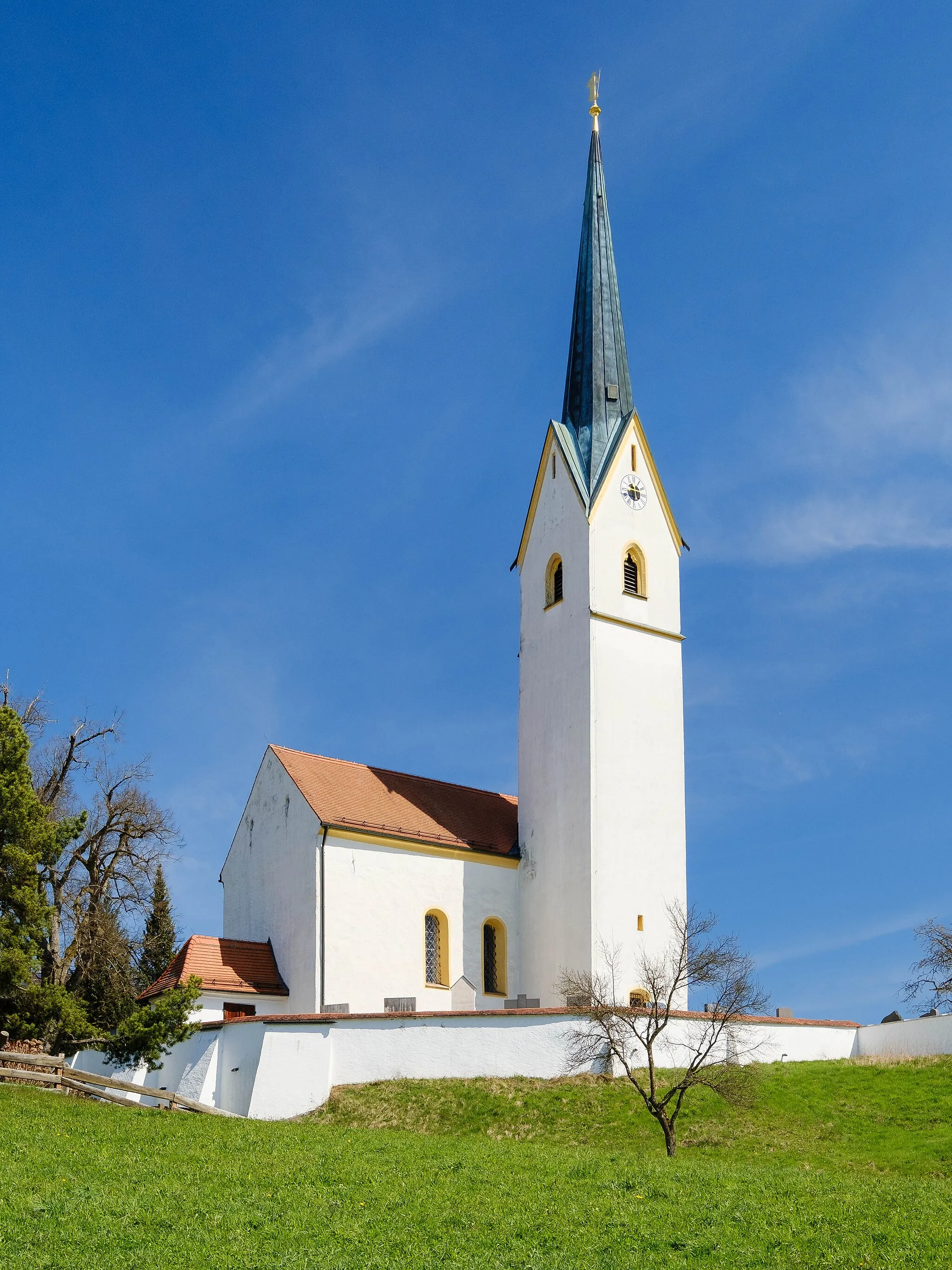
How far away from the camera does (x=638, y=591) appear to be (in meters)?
38.4

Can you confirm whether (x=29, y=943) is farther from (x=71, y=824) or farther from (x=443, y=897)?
(x=443, y=897)

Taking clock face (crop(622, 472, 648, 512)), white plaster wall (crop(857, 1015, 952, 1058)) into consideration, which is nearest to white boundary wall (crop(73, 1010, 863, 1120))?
white plaster wall (crop(857, 1015, 952, 1058))

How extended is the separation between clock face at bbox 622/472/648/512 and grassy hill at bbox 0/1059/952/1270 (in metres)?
18.1

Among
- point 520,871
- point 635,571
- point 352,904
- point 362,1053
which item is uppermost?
point 635,571

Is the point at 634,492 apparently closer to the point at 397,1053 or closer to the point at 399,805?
the point at 399,805

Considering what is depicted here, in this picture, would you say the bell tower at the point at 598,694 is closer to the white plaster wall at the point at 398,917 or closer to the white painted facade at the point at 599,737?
the white painted facade at the point at 599,737

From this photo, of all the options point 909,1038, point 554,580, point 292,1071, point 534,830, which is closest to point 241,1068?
point 292,1071

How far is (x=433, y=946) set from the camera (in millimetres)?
35688

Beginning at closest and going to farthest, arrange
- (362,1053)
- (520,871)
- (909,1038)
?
(362,1053) → (909,1038) → (520,871)

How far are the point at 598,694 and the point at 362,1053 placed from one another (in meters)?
11.9

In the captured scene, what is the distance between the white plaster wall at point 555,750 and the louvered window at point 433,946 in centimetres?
253

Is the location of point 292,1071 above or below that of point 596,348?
below

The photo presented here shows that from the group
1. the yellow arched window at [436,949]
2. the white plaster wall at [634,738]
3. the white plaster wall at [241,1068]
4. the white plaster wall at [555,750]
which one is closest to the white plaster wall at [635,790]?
the white plaster wall at [634,738]

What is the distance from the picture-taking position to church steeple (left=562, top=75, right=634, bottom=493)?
4012cm
